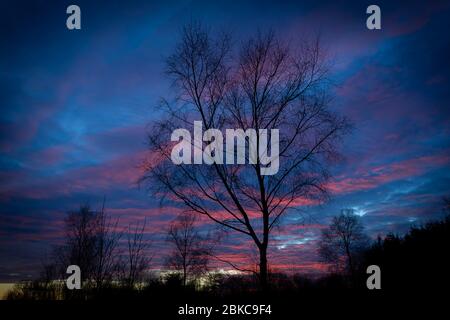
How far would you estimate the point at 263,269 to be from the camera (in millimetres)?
12250

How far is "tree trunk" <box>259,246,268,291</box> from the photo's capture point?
1210 centimetres

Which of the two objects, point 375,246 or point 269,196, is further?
point 375,246

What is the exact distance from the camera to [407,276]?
10.0m

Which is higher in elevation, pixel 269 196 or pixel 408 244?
pixel 269 196

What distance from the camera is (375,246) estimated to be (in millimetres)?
15508

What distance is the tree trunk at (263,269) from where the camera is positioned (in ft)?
39.7
